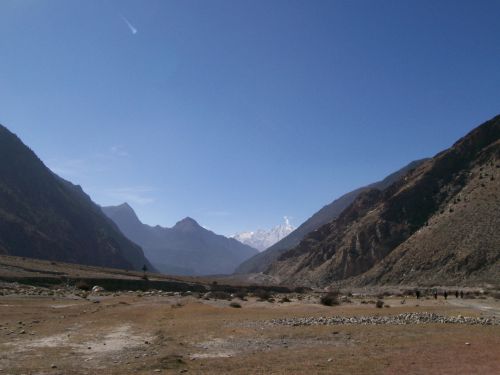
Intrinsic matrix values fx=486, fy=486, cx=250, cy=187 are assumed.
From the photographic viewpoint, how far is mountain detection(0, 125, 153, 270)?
11750cm

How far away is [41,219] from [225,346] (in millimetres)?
128466

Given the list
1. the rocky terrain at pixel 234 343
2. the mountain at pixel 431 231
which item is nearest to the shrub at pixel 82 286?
the rocky terrain at pixel 234 343

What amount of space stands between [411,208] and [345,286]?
25.7 m

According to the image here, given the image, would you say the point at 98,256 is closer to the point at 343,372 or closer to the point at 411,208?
the point at 411,208

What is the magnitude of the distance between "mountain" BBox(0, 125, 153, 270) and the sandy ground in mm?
94629

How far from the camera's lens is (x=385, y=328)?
23344 mm

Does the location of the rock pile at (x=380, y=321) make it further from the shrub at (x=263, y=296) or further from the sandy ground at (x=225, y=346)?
the shrub at (x=263, y=296)

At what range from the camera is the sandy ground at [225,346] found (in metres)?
13.8

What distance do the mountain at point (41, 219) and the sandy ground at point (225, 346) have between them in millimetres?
94629

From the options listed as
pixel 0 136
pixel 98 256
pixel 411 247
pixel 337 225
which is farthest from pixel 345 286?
pixel 0 136

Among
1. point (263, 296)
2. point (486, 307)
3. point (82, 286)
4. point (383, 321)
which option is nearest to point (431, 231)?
point (263, 296)

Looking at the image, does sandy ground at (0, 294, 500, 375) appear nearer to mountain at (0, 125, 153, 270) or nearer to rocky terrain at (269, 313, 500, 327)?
rocky terrain at (269, 313, 500, 327)

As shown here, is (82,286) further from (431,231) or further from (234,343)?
(431,231)

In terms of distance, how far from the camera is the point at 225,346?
18.1 m
